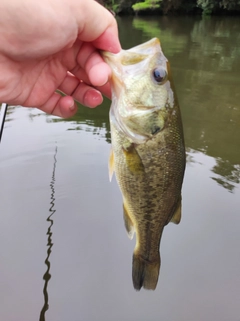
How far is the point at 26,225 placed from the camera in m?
3.85

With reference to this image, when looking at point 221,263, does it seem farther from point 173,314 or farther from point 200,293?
point 173,314

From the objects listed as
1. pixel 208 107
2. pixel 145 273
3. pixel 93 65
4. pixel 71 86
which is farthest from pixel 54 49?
pixel 208 107

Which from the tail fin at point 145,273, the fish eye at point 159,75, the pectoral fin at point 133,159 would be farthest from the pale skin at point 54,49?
the tail fin at point 145,273

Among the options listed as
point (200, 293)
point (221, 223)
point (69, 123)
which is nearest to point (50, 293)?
point (200, 293)

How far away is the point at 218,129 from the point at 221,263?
3.46 metres

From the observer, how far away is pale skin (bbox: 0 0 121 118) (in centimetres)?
154

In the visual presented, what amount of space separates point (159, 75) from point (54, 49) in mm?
538

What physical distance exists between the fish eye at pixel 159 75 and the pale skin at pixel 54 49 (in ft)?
0.74

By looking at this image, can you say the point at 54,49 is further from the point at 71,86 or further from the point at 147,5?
the point at 147,5

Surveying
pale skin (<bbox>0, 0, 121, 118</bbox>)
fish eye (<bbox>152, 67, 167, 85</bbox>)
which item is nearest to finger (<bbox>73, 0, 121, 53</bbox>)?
pale skin (<bbox>0, 0, 121, 118</bbox>)

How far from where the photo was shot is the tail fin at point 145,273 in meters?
1.84

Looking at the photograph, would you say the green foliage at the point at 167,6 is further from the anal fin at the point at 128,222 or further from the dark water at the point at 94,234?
the anal fin at the point at 128,222

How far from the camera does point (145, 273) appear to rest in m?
1.85

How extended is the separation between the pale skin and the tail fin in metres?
0.97
